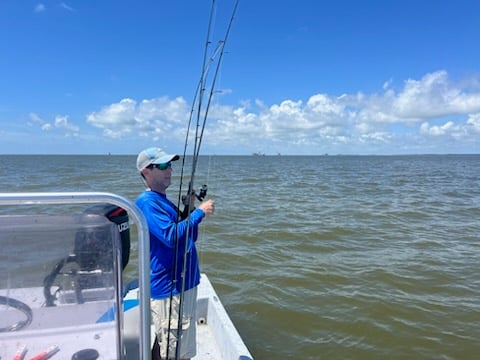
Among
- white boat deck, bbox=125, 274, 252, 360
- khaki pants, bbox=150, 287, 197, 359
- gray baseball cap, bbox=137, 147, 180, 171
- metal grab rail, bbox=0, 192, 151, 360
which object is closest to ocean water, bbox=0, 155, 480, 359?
white boat deck, bbox=125, 274, 252, 360

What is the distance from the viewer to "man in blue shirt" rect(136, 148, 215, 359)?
2674 millimetres

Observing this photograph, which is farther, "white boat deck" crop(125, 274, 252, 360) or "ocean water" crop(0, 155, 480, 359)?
"ocean water" crop(0, 155, 480, 359)

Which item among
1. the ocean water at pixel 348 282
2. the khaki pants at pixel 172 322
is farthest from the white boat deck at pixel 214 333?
the ocean water at pixel 348 282

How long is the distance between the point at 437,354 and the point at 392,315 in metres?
1.04

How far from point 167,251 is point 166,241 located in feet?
0.58

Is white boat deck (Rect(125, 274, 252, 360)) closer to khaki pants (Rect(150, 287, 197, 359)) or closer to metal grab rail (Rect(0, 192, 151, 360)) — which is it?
khaki pants (Rect(150, 287, 197, 359))

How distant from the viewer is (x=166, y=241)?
105 inches

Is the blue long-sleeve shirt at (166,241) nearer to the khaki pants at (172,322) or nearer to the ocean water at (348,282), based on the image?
the khaki pants at (172,322)

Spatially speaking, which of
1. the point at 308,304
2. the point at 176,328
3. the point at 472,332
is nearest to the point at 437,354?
the point at 472,332

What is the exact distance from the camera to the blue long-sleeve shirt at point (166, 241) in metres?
2.66

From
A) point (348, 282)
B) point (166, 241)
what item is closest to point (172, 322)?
point (166, 241)

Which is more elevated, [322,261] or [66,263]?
[66,263]

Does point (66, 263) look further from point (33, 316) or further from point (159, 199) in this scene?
point (159, 199)

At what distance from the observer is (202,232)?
1109 cm
